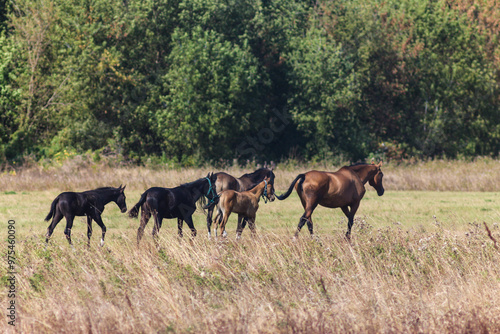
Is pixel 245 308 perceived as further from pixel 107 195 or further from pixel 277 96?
pixel 277 96

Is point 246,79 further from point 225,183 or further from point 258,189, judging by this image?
point 258,189

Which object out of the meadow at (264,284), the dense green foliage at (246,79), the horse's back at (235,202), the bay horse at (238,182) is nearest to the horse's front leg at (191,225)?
the meadow at (264,284)

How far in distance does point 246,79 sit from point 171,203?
1123 inches

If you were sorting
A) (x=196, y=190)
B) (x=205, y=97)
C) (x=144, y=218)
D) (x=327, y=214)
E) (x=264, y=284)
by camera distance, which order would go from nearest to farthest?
1. (x=264, y=284)
2. (x=144, y=218)
3. (x=196, y=190)
4. (x=327, y=214)
5. (x=205, y=97)

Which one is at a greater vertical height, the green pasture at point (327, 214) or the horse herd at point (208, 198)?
the horse herd at point (208, 198)

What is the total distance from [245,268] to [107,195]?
16.0 ft

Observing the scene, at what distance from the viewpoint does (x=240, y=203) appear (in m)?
15.5

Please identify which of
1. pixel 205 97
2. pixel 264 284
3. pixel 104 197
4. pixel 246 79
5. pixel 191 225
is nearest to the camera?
pixel 264 284

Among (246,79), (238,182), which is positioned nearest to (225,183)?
(238,182)

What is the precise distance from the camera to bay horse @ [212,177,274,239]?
15.4m

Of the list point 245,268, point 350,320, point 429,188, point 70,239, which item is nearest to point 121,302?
point 245,268

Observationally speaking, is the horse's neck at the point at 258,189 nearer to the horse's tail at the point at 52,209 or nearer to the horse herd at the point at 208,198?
the horse herd at the point at 208,198

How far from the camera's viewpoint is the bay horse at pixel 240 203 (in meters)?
15.4

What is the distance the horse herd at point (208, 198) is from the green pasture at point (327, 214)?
29.8 inches
